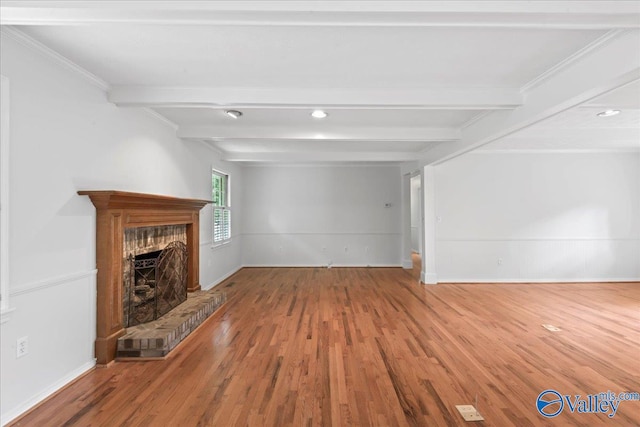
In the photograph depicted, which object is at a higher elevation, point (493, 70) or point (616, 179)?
point (493, 70)

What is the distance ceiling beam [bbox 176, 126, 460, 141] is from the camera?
4023mm

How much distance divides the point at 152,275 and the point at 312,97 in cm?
268

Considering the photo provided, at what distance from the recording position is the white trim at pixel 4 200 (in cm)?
183

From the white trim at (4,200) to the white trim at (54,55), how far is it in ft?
0.95

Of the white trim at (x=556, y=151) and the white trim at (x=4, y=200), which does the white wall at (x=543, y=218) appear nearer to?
the white trim at (x=556, y=151)

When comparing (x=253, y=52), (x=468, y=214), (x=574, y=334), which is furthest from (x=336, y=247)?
(x=253, y=52)

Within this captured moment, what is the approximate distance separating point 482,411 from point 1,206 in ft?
11.1

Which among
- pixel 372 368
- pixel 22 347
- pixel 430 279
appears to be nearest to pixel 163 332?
pixel 22 347

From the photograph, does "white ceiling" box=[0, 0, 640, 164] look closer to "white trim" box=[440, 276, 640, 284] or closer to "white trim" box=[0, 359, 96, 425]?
"white trim" box=[0, 359, 96, 425]

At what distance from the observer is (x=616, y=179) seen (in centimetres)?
575

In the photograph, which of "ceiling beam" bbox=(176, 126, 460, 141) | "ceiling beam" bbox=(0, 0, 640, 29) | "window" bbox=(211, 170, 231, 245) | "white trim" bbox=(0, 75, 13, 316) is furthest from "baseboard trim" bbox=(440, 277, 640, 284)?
"white trim" bbox=(0, 75, 13, 316)

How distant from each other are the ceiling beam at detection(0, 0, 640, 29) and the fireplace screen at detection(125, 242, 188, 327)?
2.22 m

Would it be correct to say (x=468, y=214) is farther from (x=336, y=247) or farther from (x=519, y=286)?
(x=336, y=247)

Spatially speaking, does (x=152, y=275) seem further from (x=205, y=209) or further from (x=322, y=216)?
(x=322, y=216)
